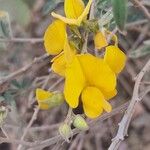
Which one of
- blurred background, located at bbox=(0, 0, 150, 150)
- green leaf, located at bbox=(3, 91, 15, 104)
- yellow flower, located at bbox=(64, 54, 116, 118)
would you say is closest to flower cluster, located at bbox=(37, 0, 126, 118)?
yellow flower, located at bbox=(64, 54, 116, 118)

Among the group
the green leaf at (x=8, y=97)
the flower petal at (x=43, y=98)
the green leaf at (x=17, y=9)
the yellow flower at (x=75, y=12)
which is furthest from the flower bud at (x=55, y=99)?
the green leaf at (x=17, y=9)

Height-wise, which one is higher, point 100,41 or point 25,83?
point 100,41

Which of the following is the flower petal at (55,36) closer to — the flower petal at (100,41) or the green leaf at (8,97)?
the flower petal at (100,41)

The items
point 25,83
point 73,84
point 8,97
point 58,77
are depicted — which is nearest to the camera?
point 73,84

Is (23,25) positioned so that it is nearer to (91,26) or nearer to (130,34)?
(130,34)

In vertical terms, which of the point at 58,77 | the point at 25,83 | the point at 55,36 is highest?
the point at 55,36

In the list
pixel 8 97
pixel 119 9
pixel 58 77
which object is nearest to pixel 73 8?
pixel 119 9

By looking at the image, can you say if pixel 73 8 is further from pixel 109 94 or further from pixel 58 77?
pixel 58 77
